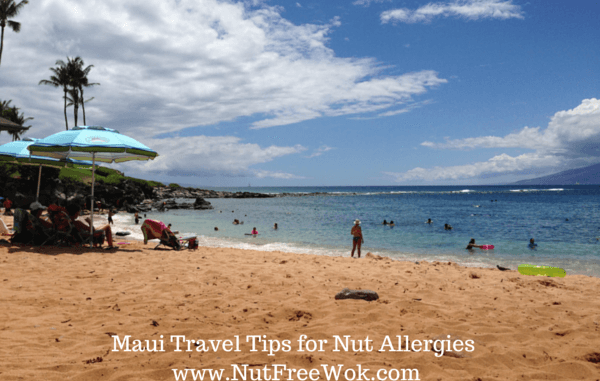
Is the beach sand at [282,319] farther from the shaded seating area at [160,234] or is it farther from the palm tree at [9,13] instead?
the palm tree at [9,13]

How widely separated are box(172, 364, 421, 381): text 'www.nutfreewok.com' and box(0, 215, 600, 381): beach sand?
3 cm

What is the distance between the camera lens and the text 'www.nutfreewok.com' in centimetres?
319

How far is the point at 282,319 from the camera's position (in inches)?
186

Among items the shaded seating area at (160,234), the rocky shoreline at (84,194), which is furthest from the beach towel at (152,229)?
the rocky shoreline at (84,194)

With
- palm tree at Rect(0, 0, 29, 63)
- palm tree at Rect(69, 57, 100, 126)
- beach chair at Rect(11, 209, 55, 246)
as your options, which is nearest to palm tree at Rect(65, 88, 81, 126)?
palm tree at Rect(69, 57, 100, 126)

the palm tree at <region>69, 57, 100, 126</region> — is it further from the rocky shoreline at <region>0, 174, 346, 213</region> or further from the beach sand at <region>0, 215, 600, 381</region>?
the beach sand at <region>0, 215, 600, 381</region>

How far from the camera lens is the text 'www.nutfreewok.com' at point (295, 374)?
319 centimetres

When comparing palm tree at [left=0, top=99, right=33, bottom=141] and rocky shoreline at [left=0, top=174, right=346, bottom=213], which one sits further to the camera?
palm tree at [left=0, top=99, right=33, bottom=141]

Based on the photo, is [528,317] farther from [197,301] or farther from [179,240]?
[179,240]

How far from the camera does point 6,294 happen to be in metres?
5.27

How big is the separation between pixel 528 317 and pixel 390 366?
9.34ft

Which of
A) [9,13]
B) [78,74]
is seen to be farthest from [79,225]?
[78,74]

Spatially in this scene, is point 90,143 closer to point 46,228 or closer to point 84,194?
point 46,228

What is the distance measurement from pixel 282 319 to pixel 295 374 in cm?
148
